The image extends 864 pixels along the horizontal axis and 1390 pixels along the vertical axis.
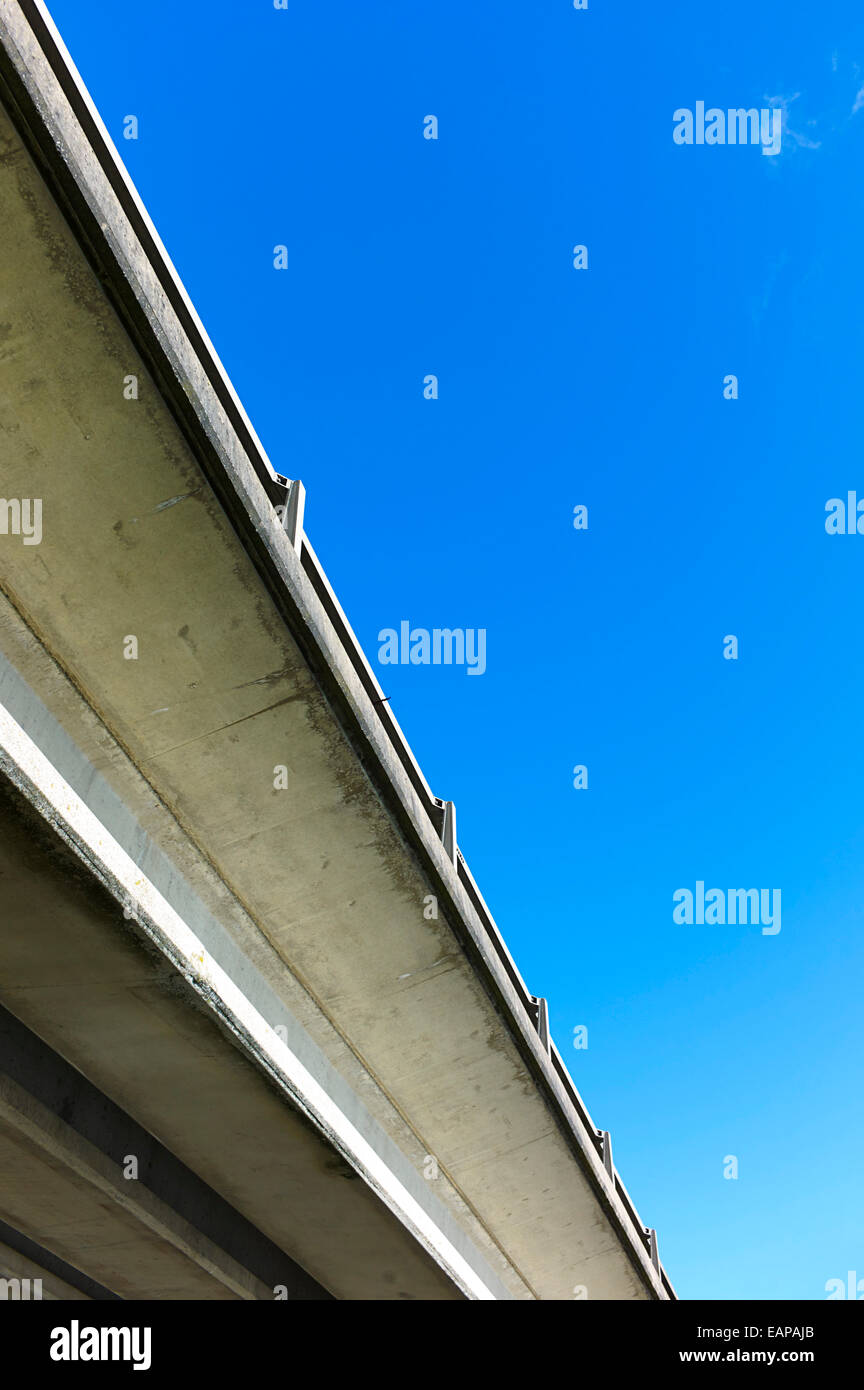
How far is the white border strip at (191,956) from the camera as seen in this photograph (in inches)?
153

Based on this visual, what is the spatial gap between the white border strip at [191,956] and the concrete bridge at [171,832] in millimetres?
20

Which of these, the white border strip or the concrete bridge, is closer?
the white border strip

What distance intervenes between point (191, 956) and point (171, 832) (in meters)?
3.16

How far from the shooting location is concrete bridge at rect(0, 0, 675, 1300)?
195 inches

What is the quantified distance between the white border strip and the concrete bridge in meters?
0.02

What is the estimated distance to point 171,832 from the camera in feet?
25.5

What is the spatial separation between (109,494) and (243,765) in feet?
7.55

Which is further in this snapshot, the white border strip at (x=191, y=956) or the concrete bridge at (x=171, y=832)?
the concrete bridge at (x=171, y=832)

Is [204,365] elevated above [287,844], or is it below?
above
